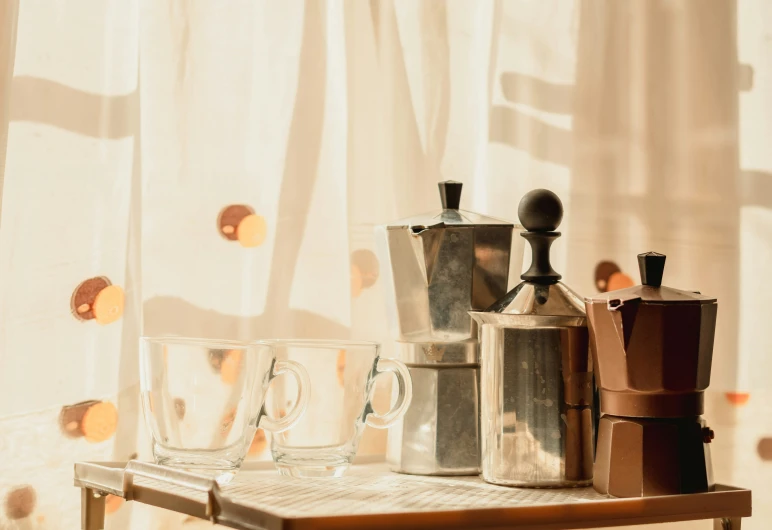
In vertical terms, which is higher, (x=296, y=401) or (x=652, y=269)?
(x=652, y=269)

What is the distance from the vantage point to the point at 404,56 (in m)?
1.04

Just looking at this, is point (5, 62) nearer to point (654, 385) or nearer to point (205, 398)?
point (205, 398)

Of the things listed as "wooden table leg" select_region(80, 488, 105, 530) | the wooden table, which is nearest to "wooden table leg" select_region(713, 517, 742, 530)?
the wooden table

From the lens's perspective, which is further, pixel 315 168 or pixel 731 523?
pixel 315 168

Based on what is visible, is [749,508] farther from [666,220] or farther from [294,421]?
[666,220]

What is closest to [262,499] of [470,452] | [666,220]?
[470,452]

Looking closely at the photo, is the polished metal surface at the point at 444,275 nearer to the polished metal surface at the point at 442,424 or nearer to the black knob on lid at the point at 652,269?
the polished metal surface at the point at 442,424

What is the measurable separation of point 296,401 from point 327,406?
0.03 metres

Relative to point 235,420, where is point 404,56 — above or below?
above

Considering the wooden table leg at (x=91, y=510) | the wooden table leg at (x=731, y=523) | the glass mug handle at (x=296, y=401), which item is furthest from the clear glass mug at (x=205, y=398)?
the wooden table leg at (x=731, y=523)

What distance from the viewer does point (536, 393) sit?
75cm

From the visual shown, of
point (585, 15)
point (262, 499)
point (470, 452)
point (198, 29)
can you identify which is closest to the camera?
point (262, 499)

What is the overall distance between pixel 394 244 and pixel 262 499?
10.8 inches

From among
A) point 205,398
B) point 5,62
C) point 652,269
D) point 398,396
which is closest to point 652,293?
point 652,269
